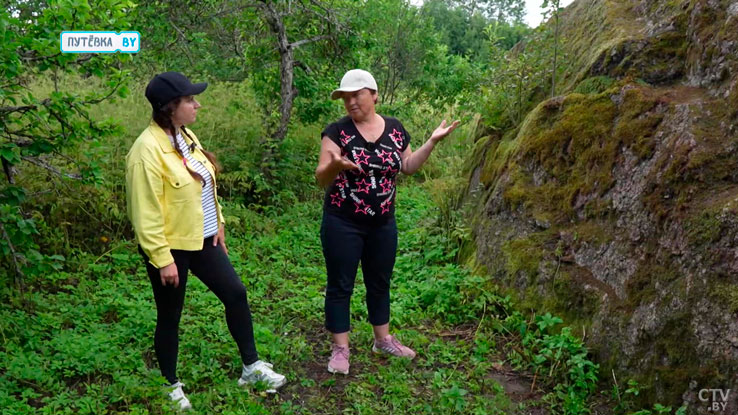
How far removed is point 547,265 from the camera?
4.84 meters

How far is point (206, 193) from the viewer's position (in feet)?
12.7

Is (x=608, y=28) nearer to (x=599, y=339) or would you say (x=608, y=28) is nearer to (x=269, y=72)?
(x=599, y=339)

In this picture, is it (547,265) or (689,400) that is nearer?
(689,400)

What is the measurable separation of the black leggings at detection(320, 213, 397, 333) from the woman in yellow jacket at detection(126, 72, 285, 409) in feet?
2.15

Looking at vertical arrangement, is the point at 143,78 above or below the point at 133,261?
above

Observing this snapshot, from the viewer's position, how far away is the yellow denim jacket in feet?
11.3

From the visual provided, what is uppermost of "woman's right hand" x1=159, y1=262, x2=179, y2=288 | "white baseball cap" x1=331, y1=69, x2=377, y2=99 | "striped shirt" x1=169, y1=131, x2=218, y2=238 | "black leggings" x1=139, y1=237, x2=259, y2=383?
"white baseball cap" x1=331, y1=69, x2=377, y2=99

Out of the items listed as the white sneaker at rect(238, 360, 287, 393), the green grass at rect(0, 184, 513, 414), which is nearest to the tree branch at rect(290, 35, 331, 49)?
the green grass at rect(0, 184, 513, 414)

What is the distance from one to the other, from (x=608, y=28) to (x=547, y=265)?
2.81m

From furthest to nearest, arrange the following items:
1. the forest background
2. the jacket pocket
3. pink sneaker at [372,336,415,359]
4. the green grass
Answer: pink sneaker at [372,336,415,359], the forest background, the green grass, the jacket pocket

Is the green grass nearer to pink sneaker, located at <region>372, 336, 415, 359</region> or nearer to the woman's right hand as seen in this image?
pink sneaker, located at <region>372, 336, 415, 359</region>

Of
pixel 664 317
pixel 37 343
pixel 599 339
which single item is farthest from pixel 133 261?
pixel 664 317

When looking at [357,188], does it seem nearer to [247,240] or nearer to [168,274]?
[168,274]

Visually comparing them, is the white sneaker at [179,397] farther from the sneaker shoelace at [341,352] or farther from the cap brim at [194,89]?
the cap brim at [194,89]
